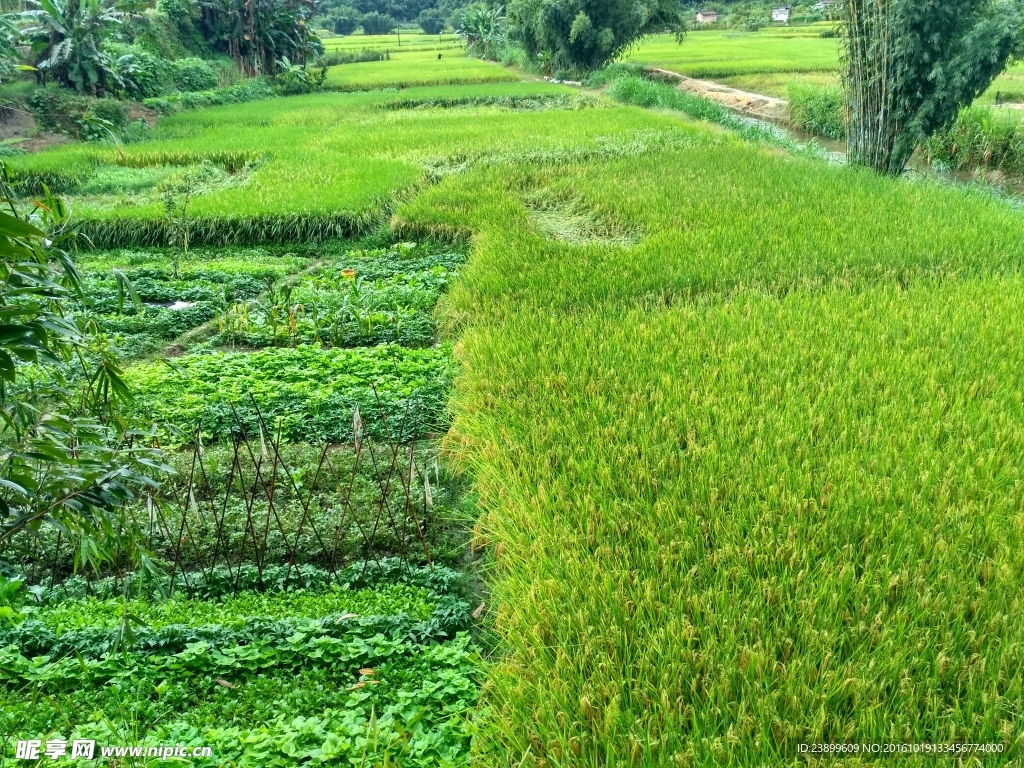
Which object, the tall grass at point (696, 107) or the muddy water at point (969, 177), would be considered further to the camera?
the tall grass at point (696, 107)

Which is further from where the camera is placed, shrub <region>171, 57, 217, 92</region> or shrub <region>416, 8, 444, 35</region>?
shrub <region>416, 8, 444, 35</region>

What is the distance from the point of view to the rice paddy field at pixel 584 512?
1659 mm

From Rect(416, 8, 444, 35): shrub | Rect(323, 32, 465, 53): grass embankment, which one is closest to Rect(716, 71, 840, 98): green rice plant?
Rect(323, 32, 465, 53): grass embankment

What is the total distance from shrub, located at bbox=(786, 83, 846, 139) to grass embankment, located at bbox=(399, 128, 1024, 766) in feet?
31.6

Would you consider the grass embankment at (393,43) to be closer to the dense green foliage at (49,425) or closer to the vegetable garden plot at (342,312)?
the vegetable garden plot at (342,312)

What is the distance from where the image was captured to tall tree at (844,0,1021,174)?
752 cm

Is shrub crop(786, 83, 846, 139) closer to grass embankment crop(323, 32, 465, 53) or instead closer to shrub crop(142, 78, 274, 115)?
shrub crop(142, 78, 274, 115)

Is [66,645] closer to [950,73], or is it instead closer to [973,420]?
[973,420]

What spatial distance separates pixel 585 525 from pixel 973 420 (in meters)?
1.55

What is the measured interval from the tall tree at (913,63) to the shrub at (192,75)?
15.6 meters

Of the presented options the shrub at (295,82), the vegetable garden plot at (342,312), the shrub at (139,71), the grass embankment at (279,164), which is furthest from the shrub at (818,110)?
the shrub at (295,82)

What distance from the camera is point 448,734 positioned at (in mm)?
1817

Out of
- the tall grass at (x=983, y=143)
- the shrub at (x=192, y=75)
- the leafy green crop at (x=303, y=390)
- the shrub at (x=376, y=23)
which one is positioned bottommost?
the leafy green crop at (x=303, y=390)

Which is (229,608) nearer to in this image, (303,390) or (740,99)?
(303,390)
